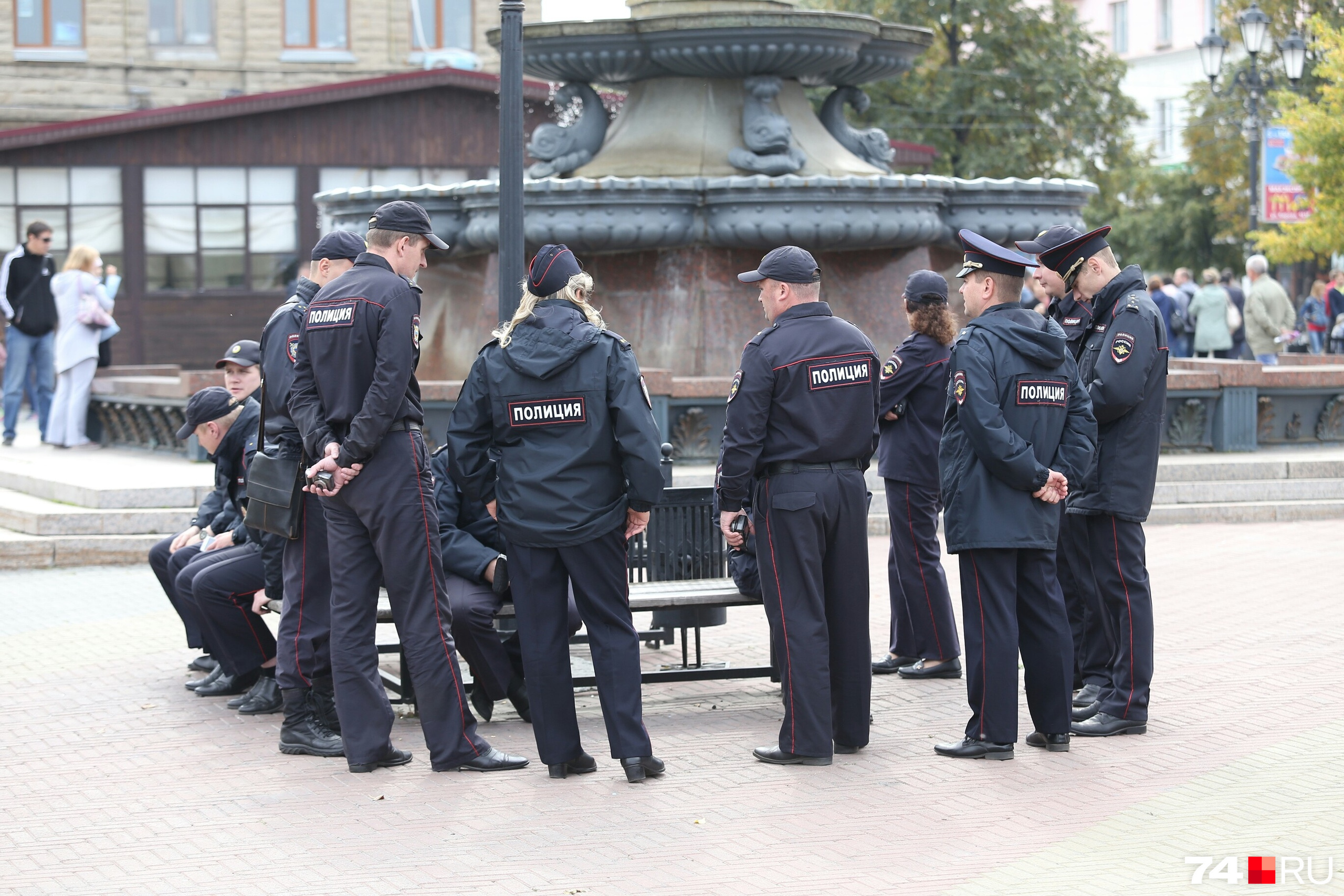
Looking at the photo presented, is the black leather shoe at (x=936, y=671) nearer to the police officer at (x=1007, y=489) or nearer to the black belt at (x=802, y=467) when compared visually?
the police officer at (x=1007, y=489)

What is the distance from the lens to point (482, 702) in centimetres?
708

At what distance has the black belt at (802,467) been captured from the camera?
6.26 metres

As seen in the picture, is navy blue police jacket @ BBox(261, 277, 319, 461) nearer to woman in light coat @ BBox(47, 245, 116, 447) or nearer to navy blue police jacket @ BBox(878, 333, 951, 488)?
navy blue police jacket @ BBox(878, 333, 951, 488)

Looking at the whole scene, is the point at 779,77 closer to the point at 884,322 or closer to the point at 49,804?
the point at 884,322

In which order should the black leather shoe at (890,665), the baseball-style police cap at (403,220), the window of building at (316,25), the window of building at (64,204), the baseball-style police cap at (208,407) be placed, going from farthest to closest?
1. the window of building at (316,25)
2. the window of building at (64,204)
3. the black leather shoe at (890,665)
4. the baseball-style police cap at (208,407)
5. the baseball-style police cap at (403,220)

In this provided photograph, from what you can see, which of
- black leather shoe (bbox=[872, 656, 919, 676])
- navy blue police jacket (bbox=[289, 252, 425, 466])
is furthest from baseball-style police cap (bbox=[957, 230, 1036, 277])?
black leather shoe (bbox=[872, 656, 919, 676])

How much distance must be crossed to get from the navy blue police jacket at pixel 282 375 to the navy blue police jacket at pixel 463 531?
62 centimetres

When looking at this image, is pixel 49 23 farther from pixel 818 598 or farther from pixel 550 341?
pixel 818 598

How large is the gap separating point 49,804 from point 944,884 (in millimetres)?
3068

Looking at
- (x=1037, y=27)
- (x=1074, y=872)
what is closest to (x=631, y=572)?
(x=1074, y=872)

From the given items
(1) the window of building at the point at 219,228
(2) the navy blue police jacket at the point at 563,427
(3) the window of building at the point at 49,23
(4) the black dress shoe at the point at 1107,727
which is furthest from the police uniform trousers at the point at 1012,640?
(3) the window of building at the point at 49,23

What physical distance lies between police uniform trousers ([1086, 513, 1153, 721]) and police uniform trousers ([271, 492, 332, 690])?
3.07 meters

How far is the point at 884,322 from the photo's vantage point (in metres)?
13.9

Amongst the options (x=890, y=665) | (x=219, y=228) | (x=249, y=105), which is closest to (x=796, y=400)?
(x=890, y=665)
